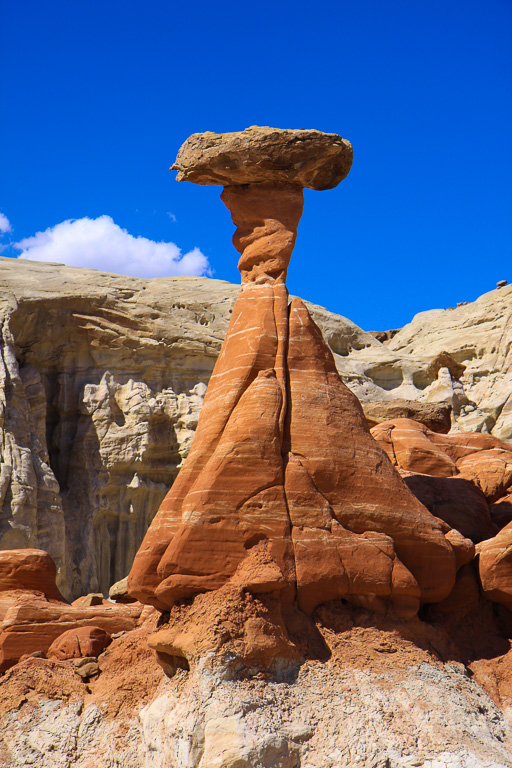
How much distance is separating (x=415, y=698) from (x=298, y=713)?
4.13 feet

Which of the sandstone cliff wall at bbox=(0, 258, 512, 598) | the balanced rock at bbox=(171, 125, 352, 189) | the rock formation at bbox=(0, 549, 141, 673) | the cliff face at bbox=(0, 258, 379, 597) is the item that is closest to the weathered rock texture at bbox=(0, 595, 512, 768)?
the rock formation at bbox=(0, 549, 141, 673)

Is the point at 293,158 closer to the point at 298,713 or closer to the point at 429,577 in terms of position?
the point at 429,577

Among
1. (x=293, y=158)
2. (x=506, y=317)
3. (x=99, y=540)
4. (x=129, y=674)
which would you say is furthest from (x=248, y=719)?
(x=506, y=317)

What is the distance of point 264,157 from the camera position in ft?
36.3

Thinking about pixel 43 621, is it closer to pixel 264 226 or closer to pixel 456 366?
pixel 264 226

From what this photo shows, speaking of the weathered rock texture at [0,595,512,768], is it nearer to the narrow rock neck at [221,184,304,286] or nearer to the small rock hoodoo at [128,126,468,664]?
the small rock hoodoo at [128,126,468,664]

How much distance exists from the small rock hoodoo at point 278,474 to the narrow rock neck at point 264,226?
0.02 metres

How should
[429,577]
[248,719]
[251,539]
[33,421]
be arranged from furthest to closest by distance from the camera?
1. [33,421]
2. [429,577]
3. [251,539]
4. [248,719]

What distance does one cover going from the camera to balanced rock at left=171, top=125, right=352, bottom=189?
11.1 m

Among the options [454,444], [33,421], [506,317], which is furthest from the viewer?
[506,317]

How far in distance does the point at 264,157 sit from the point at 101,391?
18797 mm

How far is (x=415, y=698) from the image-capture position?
28.3 ft

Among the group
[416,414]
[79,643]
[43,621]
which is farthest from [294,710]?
[416,414]

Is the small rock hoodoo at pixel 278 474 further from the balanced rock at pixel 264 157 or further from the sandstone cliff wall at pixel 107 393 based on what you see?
the sandstone cliff wall at pixel 107 393
